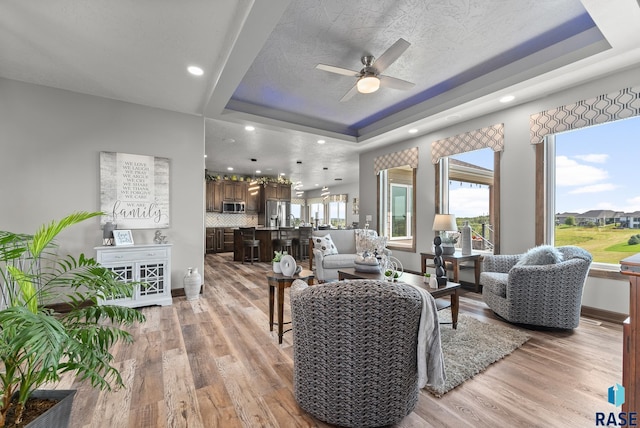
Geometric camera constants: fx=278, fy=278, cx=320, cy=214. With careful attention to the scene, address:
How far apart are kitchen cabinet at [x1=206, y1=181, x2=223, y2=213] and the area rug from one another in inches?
310

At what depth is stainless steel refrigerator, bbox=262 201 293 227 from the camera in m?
9.75

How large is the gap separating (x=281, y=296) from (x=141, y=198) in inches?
104

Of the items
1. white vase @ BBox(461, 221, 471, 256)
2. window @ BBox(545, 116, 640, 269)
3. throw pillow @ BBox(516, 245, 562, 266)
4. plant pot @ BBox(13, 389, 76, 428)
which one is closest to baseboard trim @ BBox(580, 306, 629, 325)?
window @ BBox(545, 116, 640, 269)

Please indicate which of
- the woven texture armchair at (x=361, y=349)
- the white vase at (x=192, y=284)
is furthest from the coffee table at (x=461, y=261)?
the white vase at (x=192, y=284)

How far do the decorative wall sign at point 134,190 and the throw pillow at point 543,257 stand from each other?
467 centimetres

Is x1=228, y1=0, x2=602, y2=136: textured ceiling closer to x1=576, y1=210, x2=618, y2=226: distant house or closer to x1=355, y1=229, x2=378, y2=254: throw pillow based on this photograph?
x1=576, y1=210, x2=618, y2=226: distant house

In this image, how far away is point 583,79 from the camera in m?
3.19

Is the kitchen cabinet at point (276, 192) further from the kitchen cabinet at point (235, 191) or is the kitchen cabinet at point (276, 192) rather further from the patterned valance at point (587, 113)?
the patterned valance at point (587, 113)

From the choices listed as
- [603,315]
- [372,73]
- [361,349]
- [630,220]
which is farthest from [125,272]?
[630,220]

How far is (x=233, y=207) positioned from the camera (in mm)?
9586

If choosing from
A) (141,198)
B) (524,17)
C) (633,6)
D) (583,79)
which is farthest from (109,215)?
(583,79)

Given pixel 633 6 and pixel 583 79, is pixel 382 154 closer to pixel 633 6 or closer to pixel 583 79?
pixel 583 79

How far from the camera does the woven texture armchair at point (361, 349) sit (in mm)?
1458

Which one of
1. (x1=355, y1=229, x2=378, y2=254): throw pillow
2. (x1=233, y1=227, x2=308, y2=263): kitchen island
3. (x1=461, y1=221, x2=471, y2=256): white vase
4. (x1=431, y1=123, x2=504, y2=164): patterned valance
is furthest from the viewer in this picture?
(x1=233, y1=227, x2=308, y2=263): kitchen island
